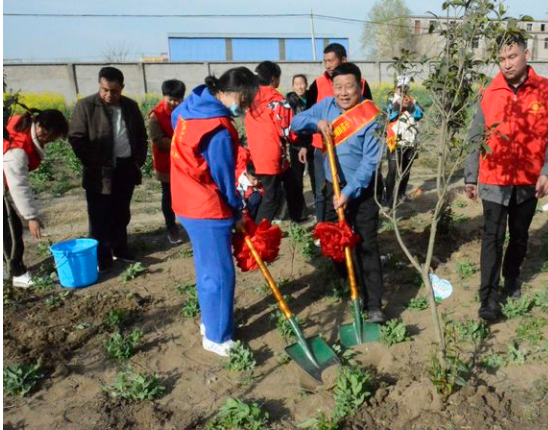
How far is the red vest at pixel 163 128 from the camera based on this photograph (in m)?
5.34

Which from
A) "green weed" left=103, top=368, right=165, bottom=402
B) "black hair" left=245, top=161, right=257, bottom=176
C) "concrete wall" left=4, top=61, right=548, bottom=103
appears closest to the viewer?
"green weed" left=103, top=368, right=165, bottom=402

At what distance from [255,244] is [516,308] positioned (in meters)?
2.00

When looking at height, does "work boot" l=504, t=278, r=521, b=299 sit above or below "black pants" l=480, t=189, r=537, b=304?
below

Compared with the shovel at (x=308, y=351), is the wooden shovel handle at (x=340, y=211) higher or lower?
higher

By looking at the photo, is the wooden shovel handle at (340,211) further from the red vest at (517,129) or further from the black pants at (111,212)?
the black pants at (111,212)

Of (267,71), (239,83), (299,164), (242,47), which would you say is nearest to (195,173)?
(239,83)

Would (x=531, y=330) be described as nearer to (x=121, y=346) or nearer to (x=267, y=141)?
(x=121, y=346)

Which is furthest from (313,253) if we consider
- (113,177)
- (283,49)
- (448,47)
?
(283,49)

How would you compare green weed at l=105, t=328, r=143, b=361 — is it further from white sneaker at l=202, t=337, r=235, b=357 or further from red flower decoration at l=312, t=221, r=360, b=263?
red flower decoration at l=312, t=221, r=360, b=263

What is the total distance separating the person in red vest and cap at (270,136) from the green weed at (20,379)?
2.92 meters

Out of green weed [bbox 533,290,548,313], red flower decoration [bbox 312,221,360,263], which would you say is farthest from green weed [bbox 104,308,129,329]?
green weed [bbox 533,290,548,313]

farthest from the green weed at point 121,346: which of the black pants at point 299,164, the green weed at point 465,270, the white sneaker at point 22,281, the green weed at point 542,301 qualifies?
the black pants at point 299,164

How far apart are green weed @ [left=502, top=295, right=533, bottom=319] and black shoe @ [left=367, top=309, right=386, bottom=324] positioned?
909 millimetres

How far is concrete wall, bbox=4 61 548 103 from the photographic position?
22.2m
